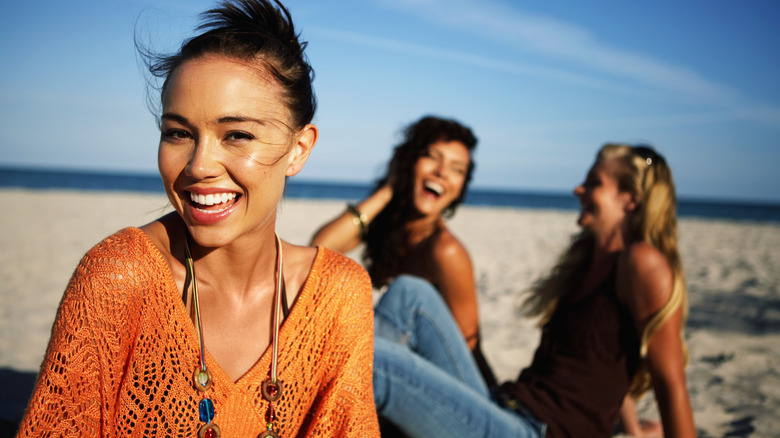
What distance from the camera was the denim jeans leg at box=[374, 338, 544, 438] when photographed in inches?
90.6

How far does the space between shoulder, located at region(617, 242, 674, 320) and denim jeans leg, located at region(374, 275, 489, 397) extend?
0.88 m

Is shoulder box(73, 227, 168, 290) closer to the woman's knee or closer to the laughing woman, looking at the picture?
the woman's knee

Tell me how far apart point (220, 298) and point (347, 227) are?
2.11m

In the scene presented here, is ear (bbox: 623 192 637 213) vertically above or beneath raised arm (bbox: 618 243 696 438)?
above

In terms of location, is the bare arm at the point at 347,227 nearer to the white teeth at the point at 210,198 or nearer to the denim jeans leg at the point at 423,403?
the denim jeans leg at the point at 423,403

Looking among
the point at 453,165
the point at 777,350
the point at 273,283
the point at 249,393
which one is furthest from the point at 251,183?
the point at 777,350

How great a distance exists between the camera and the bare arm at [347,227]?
3.72 meters

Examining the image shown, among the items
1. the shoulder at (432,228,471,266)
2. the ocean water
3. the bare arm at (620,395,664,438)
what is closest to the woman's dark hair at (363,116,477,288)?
the shoulder at (432,228,471,266)

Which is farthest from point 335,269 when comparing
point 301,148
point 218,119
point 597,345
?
point 597,345

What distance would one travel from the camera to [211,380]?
4.99ft

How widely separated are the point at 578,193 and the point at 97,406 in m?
2.65

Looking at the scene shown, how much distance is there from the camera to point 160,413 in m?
1.46

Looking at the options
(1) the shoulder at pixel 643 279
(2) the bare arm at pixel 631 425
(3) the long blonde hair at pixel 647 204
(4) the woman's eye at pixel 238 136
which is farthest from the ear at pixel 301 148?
(2) the bare arm at pixel 631 425

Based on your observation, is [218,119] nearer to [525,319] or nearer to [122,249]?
[122,249]
